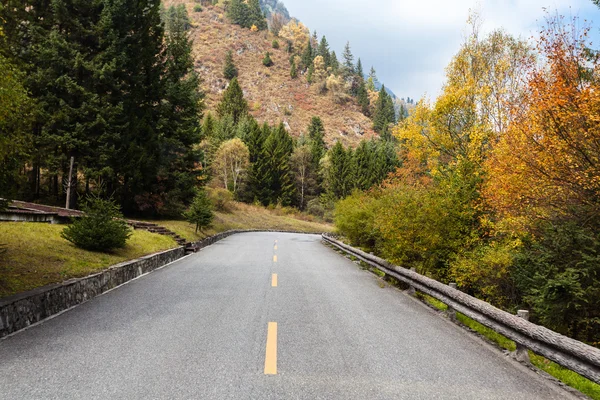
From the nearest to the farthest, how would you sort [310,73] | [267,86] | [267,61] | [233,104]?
[233,104]
[267,86]
[310,73]
[267,61]

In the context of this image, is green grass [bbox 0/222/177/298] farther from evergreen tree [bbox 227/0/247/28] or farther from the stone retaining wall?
evergreen tree [bbox 227/0/247/28]

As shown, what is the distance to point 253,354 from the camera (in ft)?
15.5

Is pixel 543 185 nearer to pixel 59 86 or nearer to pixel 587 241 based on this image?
pixel 587 241

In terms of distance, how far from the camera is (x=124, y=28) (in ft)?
89.7

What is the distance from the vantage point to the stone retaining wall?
5697mm

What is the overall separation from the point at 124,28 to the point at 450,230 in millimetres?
27748

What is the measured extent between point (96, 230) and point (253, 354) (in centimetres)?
942

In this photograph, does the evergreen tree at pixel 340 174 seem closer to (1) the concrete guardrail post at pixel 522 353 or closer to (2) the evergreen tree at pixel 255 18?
(1) the concrete guardrail post at pixel 522 353

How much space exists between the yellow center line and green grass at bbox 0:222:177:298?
16.0 ft

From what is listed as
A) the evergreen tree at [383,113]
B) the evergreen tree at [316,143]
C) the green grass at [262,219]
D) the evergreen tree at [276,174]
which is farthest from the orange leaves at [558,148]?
the evergreen tree at [383,113]

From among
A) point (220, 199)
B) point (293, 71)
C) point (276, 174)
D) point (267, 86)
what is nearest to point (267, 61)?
point (293, 71)

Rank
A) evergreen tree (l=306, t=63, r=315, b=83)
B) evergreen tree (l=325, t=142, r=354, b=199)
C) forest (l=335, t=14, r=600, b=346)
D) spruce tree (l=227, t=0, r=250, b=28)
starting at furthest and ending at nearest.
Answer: spruce tree (l=227, t=0, r=250, b=28) → evergreen tree (l=306, t=63, r=315, b=83) → evergreen tree (l=325, t=142, r=354, b=199) → forest (l=335, t=14, r=600, b=346)

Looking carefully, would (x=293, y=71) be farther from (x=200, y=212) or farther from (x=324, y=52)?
(x=200, y=212)

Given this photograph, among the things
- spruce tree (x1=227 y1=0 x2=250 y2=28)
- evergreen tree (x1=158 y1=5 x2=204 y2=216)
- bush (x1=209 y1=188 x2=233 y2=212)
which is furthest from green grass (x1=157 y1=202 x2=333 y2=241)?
spruce tree (x1=227 y1=0 x2=250 y2=28)
